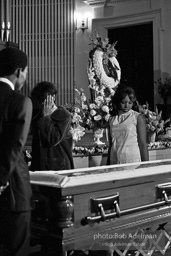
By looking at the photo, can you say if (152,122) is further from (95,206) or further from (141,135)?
(95,206)

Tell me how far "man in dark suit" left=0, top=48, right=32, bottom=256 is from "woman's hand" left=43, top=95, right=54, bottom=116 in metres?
0.85

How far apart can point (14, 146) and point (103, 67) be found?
4.00 metres

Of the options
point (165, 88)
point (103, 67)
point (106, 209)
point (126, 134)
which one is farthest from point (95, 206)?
point (165, 88)

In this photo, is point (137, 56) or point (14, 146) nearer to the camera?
point (14, 146)

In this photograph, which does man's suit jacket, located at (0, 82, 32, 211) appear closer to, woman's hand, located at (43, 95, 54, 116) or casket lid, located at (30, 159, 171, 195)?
casket lid, located at (30, 159, 171, 195)

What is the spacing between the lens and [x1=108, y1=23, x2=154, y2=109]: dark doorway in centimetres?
1147

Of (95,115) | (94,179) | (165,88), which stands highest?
(165,88)

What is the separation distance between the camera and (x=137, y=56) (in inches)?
460

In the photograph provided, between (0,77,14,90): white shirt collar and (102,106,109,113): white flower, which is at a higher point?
(102,106,109,113): white flower

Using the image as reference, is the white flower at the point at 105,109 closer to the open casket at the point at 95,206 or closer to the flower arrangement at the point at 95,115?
the flower arrangement at the point at 95,115

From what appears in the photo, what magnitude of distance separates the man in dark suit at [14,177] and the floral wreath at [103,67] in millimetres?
3595

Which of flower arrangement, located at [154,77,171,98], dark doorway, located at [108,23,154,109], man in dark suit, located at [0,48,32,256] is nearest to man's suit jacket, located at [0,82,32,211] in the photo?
man in dark suit, located at [0,48,32,256]

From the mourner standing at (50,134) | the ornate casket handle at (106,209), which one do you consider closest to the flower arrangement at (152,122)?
the mourner standing at (50,134)

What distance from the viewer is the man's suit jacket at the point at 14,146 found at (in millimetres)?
1634
